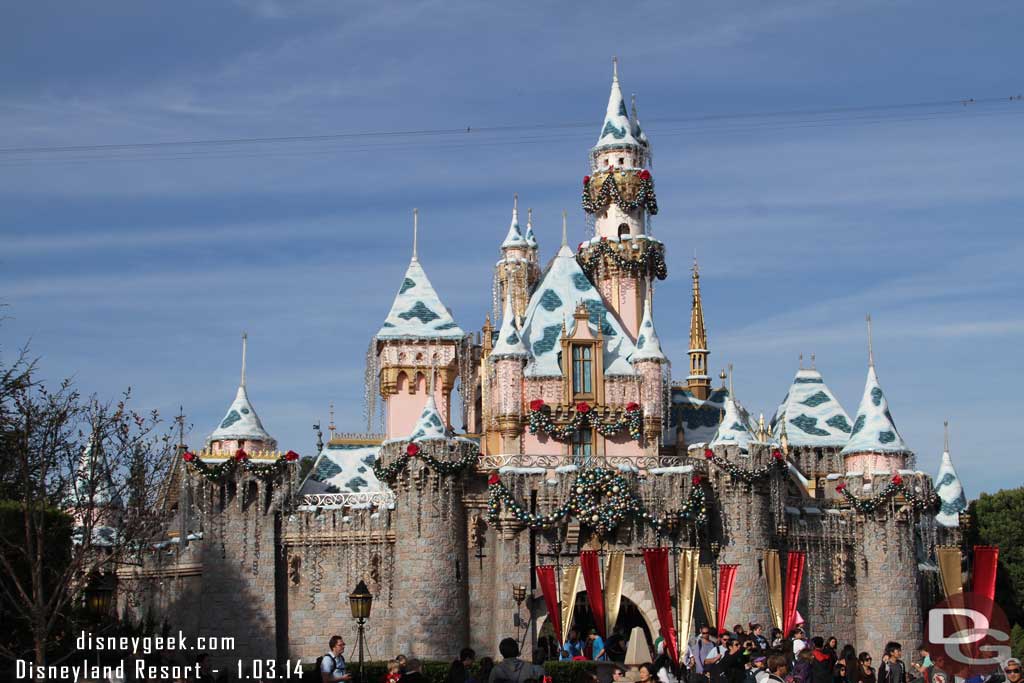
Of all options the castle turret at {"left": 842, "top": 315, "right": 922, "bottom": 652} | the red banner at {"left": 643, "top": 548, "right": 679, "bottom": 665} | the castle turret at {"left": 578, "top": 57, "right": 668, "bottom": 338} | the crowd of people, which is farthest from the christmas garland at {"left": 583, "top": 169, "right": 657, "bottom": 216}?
the crowd of people

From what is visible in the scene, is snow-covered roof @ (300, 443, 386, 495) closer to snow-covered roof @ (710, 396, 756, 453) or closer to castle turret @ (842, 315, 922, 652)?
snow-covered roof @ (710, 396, 756, 453)

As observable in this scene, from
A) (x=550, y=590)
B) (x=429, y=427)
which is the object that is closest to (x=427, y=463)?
(x=429, y=427)

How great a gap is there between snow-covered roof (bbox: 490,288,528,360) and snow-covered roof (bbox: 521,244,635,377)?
66 centimetres

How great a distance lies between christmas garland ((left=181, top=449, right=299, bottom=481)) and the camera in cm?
4666

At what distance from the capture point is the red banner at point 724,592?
44.2 metres

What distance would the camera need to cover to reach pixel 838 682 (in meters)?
26.1

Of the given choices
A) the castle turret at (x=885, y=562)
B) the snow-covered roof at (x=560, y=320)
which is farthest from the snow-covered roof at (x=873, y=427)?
the snow-covered roof at (x=560, y=320)

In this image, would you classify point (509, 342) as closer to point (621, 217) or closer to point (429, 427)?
point (429, 427)

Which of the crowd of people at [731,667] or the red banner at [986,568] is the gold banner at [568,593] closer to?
the red banner at [986,568]

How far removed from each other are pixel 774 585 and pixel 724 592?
3.37 m

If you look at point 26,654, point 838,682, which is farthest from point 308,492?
point 838,682

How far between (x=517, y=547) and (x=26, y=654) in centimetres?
1482

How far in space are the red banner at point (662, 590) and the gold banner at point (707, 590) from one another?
1518 mm

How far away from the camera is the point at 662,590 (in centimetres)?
4138
